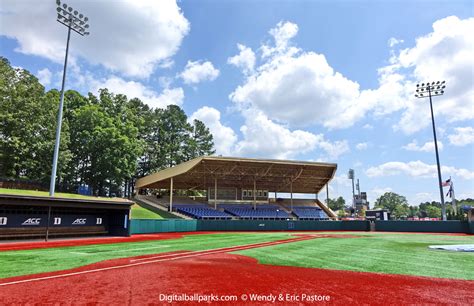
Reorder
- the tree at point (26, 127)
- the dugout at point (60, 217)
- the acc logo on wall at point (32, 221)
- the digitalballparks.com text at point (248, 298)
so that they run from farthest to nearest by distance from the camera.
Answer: the tree at point (26, 127) → the acc logo on wall at point (32, 221) → the dugout at point (60, 217) → the digitalballparks.com text at point (248, 298)

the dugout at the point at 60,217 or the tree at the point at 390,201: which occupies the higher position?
the tree at the point at 390,201

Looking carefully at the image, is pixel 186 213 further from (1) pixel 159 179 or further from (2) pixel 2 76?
(2) pixel 2 76

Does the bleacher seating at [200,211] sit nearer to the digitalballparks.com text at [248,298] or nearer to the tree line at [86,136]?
the tree line at [86,136]

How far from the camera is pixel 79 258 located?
42.7 feet

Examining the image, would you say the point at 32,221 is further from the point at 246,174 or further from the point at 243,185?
the point at 243,185

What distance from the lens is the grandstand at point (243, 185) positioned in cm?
4653

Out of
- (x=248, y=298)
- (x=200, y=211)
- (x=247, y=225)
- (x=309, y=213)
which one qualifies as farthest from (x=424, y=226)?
(x=248, y=298)

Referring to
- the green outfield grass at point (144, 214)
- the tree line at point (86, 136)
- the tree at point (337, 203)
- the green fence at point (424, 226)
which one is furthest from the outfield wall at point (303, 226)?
the tree at point (337, 203)

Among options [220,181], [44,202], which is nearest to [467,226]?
[220,181]

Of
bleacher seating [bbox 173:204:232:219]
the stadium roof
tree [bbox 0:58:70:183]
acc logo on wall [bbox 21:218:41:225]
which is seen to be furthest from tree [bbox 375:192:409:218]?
acc logo on wall [bbox 21:218:41:225]

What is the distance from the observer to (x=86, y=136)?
169 feet

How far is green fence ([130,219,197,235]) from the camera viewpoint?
30.6 metres

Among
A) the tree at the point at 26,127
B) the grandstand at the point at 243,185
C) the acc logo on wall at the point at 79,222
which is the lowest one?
the acc logo on wall at the point at 79,222

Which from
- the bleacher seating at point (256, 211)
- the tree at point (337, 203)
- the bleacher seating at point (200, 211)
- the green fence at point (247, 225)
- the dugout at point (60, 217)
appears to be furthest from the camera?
the tree at point (337, 203)
